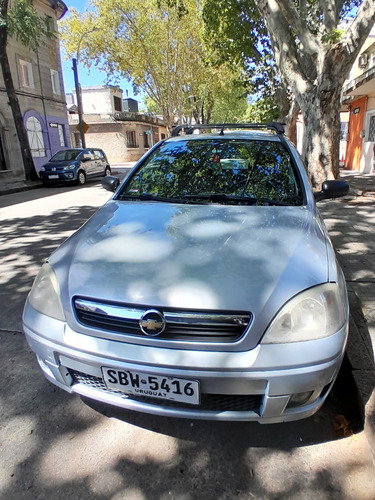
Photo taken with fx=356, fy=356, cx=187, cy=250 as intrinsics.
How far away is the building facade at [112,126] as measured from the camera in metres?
34.6

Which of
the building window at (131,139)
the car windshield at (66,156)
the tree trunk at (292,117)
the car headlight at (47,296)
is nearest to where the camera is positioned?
the car headlight at (47,296)

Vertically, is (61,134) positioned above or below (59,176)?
above

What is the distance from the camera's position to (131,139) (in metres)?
36.7

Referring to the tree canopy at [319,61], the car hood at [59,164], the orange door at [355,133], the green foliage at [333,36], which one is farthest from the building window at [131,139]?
the green foliage at [333,36]

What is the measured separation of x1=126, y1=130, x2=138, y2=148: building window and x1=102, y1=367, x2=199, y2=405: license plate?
3591cm

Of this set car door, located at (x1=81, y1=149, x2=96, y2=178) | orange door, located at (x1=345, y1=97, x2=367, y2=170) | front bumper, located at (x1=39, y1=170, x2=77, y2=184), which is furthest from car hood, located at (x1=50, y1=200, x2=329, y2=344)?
orange door, located at (x1=345, y1=97, x2=367, y2=170)

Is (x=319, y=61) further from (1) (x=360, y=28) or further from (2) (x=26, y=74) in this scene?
(2) (x=26, y=74)

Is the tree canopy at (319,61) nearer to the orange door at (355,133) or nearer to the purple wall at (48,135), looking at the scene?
the orange door at (355,133)

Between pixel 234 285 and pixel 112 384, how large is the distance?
75 centimetres

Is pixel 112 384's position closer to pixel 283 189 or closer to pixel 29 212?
pixel 283 189

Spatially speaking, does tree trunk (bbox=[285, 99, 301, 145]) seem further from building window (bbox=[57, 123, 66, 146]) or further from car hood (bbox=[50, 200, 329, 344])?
building window (bbox=[57, 123, 66, 146])

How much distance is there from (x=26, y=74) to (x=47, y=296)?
2262 centimetres

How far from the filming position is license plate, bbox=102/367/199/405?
5.24 feet

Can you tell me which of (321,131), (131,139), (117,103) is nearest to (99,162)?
(321,131)
